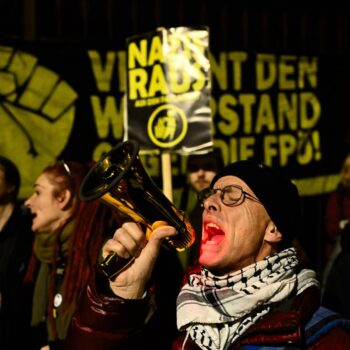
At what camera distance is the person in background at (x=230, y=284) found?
2131mm

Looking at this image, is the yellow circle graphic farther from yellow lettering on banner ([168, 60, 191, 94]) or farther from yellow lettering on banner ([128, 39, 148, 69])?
yellow lettering on banner ([128, 39, 148, 69])

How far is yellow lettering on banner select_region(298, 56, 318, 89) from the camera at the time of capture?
699 centimetres

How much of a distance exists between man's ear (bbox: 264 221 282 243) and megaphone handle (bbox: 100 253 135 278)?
0.46 meters

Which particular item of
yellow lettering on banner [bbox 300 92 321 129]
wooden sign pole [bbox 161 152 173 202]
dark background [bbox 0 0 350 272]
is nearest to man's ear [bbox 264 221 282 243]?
wooden sign pole [bbox 161 152 173 202]

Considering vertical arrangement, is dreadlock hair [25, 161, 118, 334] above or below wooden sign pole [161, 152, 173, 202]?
below

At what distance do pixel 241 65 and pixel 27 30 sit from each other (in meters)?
1.90

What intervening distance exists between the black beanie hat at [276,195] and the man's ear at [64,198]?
1495 millimetres

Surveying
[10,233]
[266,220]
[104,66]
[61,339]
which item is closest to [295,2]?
[104,66]

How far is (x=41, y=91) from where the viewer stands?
5234 millimetres

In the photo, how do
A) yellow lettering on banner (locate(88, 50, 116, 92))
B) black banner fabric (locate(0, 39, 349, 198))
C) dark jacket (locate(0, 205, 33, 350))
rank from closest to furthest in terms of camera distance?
dark jacket (locate(0, 205, 33, 350)) → black banner fabric (locate(0, 39, 349, 198)) → yellow lettering on banner (locate(88, 50, 116, 92))

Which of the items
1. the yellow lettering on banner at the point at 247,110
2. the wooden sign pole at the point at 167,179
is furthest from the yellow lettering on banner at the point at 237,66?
the wooden sign pole at the point at 167,179

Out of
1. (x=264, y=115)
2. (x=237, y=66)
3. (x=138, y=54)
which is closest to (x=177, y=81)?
(x=138, y=54)

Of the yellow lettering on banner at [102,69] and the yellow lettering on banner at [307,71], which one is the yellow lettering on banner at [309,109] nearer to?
the yellow lettering on banner at [307,71]

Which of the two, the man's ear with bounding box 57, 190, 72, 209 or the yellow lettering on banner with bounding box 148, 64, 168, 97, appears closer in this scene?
the man's ear with bounding box 57, 190, 72, 209
